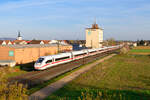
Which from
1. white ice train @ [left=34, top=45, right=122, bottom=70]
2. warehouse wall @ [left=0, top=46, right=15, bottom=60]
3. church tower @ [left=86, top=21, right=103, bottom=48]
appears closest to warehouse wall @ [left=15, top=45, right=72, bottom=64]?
warehouse wall @ [left=0, top=46, right=15, bottom=60]

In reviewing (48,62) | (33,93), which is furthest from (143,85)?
(48,62)

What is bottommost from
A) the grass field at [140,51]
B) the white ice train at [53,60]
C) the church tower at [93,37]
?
the grass field at [140,51]

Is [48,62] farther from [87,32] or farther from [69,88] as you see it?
[87,32]

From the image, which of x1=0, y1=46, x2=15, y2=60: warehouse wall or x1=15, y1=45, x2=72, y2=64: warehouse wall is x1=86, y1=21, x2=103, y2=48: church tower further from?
x1=0, y1=46, x2=15, y2=60: warehouse wall

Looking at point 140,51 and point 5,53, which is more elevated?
point 5,53

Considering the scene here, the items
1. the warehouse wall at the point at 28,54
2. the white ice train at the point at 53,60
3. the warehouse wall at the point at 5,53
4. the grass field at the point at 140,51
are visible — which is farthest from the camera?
the grass field at the point at 140,51

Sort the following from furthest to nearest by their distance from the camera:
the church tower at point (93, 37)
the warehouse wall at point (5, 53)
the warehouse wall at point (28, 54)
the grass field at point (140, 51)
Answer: the church tower at point (93, 37), the grass field at point (140, 51), the warehouse wall at point (28, 54), the warehouse wall at point (5, 53)

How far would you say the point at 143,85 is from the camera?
67.8 feet

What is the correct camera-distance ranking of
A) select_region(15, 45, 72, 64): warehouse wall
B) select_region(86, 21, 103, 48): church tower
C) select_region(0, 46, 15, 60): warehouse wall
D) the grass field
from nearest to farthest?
select_region(0, 46, 15, 60): warehouse wall, select_region(15, 45, 72, 64): warehouse wall, the grass field, select_region(86, 21, 103, 48): church tower

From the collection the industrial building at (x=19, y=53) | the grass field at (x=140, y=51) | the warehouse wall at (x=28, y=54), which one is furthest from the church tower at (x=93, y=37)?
→ the industrial building at (x=19, y=53)

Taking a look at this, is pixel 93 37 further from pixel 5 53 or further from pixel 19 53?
pixel 5 53

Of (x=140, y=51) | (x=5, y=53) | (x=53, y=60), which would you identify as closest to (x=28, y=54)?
(x=5, y=53)

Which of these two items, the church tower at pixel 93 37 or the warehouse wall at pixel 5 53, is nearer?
the warehouse wall at pixel 5 53

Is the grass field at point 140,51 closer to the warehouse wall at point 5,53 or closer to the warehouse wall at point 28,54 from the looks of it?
the warehouse wall at point 28,54
